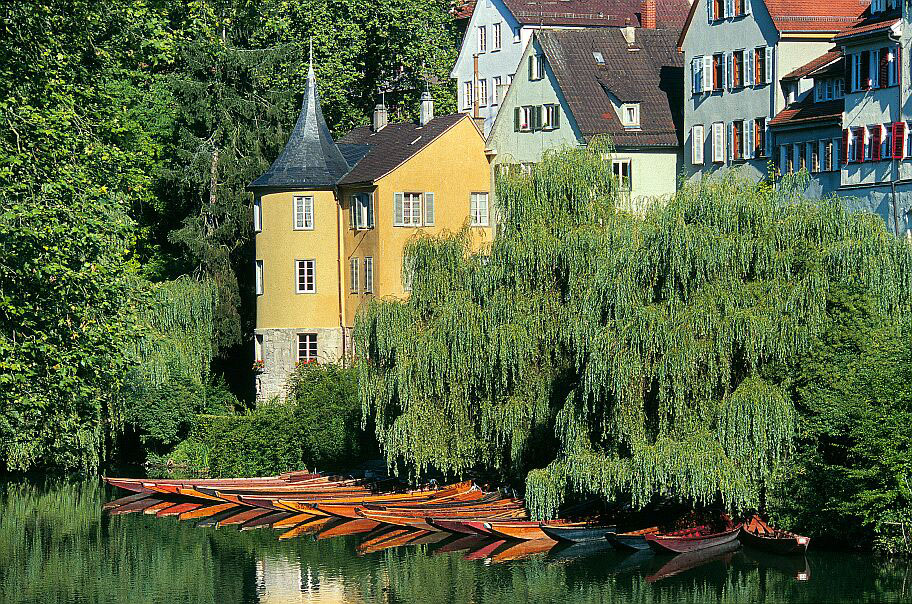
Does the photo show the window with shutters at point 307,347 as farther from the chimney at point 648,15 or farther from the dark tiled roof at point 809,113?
the chimney at point 648,15

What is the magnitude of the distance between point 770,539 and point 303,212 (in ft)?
93.2

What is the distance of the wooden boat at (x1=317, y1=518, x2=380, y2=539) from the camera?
38.4 metres

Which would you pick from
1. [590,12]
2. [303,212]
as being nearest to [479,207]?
[303,212]

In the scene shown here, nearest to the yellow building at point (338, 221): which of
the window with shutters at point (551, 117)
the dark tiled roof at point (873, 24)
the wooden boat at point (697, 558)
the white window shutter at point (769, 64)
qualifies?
the window with shutters at point (551, 117)

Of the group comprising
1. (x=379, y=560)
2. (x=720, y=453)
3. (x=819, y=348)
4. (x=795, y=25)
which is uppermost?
(x=795, y=25)

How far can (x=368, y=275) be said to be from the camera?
182 feet

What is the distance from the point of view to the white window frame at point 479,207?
2203 inches

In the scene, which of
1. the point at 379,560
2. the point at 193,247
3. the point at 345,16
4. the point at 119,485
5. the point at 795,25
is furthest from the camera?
the point at 345,16

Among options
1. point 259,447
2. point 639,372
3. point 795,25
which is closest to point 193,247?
point 259,447

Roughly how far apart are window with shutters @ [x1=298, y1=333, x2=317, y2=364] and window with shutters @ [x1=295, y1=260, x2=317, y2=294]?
167 centimetres

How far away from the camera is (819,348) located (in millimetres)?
Result: 33031

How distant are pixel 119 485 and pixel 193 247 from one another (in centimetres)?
1477

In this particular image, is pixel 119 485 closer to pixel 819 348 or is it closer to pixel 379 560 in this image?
pixel 379 560

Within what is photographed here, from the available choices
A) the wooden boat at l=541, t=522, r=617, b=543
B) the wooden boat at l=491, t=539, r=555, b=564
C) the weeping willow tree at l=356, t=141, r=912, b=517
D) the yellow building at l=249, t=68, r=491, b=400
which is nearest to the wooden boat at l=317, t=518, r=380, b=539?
the weeping willow tree at l=356, t=141, r=912, b=517
